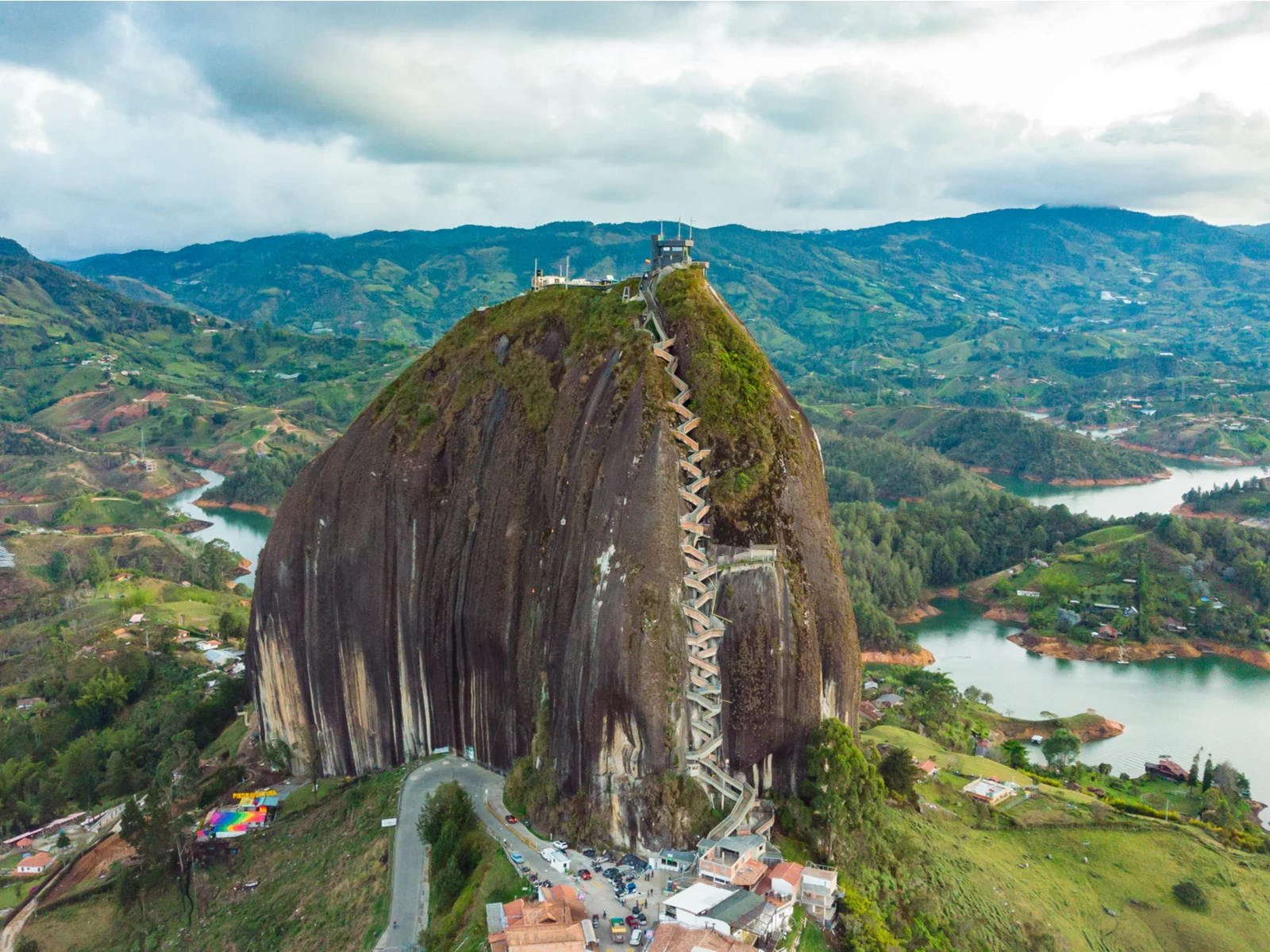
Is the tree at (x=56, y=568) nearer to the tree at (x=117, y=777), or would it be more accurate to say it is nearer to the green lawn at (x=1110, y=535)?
the tree at (x=117, y=777)

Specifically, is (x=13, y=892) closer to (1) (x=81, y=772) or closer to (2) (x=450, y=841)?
(1) (x=81, y=772)

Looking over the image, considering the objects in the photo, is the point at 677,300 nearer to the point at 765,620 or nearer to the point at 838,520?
the point at 765,620

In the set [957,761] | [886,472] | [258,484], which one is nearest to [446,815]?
[957,761]

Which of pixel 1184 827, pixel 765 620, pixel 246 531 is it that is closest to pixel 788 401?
pixel 765 620

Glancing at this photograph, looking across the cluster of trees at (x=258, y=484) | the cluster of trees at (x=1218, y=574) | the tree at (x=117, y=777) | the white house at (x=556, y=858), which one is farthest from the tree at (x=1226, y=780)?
A: the cluster of trees at (x=258, y=484)

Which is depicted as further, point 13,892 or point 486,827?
point 13,892

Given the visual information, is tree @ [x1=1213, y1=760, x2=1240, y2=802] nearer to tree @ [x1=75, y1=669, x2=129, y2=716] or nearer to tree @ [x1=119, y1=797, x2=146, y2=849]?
tree @ [x1=119, y1=797, x2=146, y2=849]

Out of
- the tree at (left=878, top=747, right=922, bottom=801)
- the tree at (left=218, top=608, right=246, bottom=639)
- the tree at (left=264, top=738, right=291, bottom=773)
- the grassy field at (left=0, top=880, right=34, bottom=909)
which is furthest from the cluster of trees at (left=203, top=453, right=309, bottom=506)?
the tree at (left=878, top=747, right=922, bottom=801)
